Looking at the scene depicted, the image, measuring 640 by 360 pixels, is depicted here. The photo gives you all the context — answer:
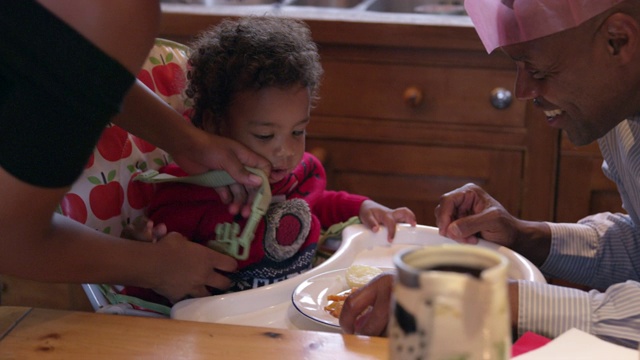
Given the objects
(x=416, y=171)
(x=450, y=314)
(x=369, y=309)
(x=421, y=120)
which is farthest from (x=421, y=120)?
(x=450, y=314)

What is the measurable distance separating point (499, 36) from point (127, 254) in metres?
0.64

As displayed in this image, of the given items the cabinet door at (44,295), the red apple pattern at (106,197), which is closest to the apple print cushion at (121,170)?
the red apple pattern at (106,197)

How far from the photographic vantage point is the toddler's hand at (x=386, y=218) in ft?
4.67

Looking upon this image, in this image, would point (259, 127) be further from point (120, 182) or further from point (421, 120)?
point (421, 120)

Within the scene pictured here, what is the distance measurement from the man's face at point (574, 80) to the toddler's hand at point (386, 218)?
31cm

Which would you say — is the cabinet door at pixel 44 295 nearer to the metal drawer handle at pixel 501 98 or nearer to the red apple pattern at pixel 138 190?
the red apple pattern at pixel 138 190

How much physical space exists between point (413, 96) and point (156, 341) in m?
1.49

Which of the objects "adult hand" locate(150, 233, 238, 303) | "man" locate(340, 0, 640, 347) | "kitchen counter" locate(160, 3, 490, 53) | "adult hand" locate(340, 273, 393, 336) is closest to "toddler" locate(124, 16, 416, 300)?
"adult hand" locate(150, 233, 238, 303)

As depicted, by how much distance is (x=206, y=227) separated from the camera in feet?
4.40

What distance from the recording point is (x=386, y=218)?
145 centimetres

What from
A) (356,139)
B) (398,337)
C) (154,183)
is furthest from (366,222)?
(398,337)

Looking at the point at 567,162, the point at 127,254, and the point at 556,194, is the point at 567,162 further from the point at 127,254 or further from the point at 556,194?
the point at 127,254

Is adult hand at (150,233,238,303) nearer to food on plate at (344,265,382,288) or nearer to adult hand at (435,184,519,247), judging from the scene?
food on plate at (344,265,382,288)

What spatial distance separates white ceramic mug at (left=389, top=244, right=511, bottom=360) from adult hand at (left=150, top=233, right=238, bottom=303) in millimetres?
668
